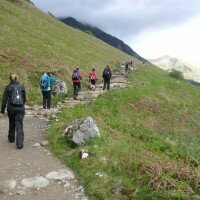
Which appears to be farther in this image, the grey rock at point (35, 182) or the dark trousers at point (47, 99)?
the dark trousers at point (47, 99)

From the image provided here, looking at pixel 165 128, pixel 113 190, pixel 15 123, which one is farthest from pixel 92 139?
pixel 165 128

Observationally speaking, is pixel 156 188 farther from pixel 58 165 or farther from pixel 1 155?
pixel 1 155

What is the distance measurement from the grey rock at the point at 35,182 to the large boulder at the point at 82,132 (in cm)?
304

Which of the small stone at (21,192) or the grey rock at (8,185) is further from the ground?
the grey rock at (8,185)

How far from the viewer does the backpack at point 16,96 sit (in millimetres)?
16266

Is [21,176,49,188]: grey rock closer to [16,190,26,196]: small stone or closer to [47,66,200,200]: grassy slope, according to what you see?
[16,190,26,196]: small stone

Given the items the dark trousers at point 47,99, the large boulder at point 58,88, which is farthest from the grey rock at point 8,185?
the large boulder at point 58,88

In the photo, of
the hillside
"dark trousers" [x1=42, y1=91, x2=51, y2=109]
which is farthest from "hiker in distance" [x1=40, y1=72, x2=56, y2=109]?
the hillside

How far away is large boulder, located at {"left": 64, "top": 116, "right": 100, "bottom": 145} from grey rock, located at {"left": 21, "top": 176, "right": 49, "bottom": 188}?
120 inches

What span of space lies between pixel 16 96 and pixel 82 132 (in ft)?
9.72

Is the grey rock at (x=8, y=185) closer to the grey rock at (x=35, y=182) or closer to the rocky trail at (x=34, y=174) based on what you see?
the rocky trail at (x=34, y=174)

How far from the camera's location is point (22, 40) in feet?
159

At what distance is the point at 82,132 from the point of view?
1627cm

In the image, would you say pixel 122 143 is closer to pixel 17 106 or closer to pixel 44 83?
pixel 17 106
